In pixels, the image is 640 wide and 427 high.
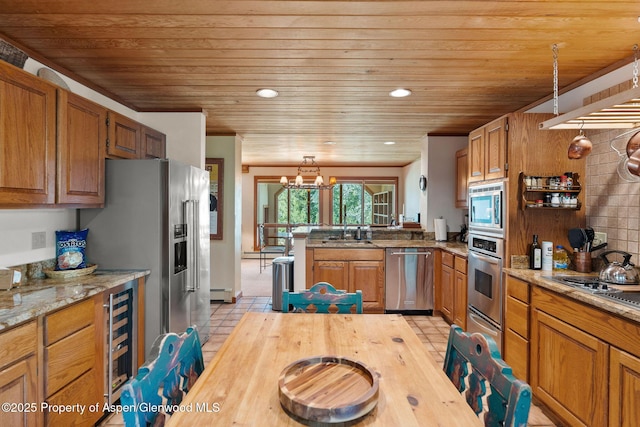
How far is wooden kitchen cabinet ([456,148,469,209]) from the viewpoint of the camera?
4.34 meters

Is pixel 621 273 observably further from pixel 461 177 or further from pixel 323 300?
pixel 461 177

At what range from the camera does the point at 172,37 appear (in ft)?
6.82

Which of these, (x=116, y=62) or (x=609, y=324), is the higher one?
(x=116, y=62)

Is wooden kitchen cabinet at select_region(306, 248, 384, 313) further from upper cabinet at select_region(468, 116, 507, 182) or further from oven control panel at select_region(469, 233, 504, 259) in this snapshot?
upper cabinet at select_region(468, 116, 507, 182)

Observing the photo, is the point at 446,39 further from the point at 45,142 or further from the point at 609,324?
the point at 45,142

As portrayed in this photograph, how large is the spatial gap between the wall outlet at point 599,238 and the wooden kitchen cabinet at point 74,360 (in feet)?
10.9

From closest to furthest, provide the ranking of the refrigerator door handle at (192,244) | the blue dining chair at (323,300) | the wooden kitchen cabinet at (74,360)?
the wooden kitchen cabinet at (74,360), the blue dining chair at (323,300), the refrigerator door handle at (192,244)

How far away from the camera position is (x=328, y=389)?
1.01 m

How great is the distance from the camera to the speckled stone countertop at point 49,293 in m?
1.56

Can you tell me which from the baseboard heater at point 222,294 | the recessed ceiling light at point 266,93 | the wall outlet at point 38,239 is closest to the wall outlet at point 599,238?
the recessed ceiling light at point 266,93

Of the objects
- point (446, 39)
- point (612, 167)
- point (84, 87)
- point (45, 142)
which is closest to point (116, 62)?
point (84, 87)

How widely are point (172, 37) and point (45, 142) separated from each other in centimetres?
93

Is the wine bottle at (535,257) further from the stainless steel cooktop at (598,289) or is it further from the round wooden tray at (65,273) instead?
the round wooden tray at (65,273)

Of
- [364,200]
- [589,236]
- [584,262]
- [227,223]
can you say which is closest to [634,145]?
[589,236]
